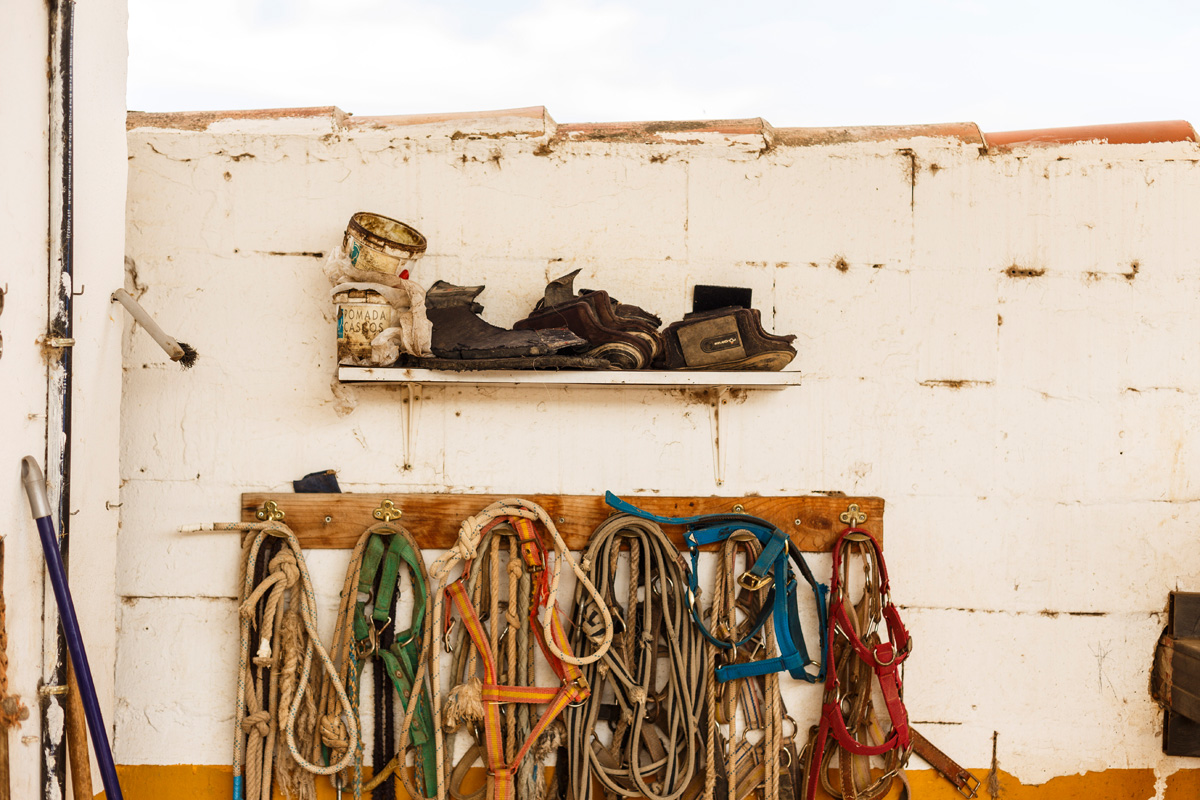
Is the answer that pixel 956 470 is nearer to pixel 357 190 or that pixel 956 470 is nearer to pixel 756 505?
pixel 756 505

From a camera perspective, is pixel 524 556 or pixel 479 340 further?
pixel 524 556

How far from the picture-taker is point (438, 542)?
212 centimetres

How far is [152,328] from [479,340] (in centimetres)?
80

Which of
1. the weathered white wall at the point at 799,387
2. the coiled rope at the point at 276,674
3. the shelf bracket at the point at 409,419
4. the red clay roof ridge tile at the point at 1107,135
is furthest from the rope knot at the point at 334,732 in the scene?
the red clay roof ridge tile at the point at 1107,135

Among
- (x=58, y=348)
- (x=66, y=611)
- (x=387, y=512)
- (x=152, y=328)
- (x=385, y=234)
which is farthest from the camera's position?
(x=387, y=512)

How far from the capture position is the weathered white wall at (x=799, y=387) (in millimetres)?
2137

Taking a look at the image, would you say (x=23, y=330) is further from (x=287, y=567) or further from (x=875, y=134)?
(x=875, y=134)

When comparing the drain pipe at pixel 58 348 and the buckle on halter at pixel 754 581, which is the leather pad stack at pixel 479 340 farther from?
the drain pipe at pixel 58 348

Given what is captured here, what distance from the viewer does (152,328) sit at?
6.13 feet

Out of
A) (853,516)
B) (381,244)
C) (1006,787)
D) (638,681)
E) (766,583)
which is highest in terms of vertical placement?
(381,244)

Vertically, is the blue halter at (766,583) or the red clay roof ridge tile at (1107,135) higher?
the red clay roof ridge tile at (1107,135)

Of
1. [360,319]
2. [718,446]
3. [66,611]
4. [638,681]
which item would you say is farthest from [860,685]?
[66,611]

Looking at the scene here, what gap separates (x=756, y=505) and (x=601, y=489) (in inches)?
17.3

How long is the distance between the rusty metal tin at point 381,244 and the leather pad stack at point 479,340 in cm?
12
